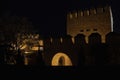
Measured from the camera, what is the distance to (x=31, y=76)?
1606cm

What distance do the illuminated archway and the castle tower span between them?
11.3ft

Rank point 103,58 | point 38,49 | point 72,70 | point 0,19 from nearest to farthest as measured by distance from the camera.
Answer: point 72,70
point 103,58
point 38,49
point 0,19

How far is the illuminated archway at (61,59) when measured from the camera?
30.9m

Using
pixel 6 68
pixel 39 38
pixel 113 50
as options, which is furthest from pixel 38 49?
pixel 6 68

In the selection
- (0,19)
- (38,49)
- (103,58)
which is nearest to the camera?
(103,58)

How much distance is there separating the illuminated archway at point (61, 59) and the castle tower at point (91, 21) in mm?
3434

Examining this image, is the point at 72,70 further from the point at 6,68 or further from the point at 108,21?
the point at 108,21

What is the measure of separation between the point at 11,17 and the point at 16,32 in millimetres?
2585

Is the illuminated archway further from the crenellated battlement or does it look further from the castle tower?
the crenellated battlement

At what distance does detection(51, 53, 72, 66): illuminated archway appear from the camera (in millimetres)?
30939

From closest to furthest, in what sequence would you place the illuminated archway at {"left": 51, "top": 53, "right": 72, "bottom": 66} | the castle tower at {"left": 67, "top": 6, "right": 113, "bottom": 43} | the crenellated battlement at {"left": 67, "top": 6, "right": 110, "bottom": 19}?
the illuminated archway at {"left": 51, "top": 53, "right": 72, "bottom": 66}, the castle tower at {"left": 67, "top": 6, "right": 113, "bottom": 43}, the crenellated battlement at {"left": 67, "top": 6, "right": 110, "bottom": 19}

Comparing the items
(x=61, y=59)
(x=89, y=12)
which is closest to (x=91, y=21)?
(x=89, y=12)

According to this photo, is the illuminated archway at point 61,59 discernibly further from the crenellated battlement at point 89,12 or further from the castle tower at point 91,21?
the crenellated battlement at point 89,12

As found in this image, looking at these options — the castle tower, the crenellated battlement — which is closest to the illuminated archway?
the castle tower
